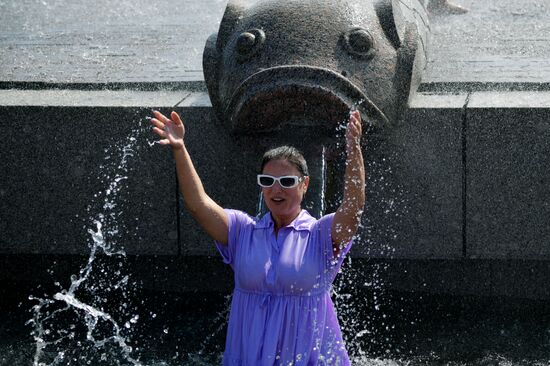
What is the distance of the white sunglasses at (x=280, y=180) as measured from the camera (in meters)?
4.20

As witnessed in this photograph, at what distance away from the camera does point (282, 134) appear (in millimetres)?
5773

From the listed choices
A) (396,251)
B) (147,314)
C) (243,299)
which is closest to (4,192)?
(147,314)

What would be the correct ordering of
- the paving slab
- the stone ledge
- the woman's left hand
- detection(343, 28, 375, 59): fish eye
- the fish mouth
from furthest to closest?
1. the paving slab
2. the stone ledge
3. detection(343, 28, 375, 59): fish eye
4. the fish mouth
5. the woman's left hand

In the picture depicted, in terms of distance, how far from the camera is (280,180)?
4.20 meters

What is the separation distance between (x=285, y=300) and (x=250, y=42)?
1.92 meters

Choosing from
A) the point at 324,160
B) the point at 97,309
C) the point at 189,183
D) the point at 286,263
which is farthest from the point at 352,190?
the point at 97,309

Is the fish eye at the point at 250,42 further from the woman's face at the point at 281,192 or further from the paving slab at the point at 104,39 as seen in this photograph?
the woman's face at the point at 281,192

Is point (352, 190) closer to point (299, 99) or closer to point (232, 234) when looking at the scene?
point (232, 234)

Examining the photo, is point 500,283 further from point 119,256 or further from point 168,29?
point 168,29

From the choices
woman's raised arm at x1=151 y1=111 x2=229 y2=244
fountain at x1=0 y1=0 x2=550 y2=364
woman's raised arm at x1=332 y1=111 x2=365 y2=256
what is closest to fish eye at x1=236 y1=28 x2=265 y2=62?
fountain at x1=0 y1=0 x2=550 y2=364

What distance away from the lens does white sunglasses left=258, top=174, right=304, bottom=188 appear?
13.8ft

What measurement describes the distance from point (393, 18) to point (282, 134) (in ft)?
2.85

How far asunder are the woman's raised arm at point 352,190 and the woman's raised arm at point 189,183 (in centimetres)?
46

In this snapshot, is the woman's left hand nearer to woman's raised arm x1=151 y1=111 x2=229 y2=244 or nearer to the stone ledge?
woman's raised arm x1=151 y1=111 x2=229 y2=244
